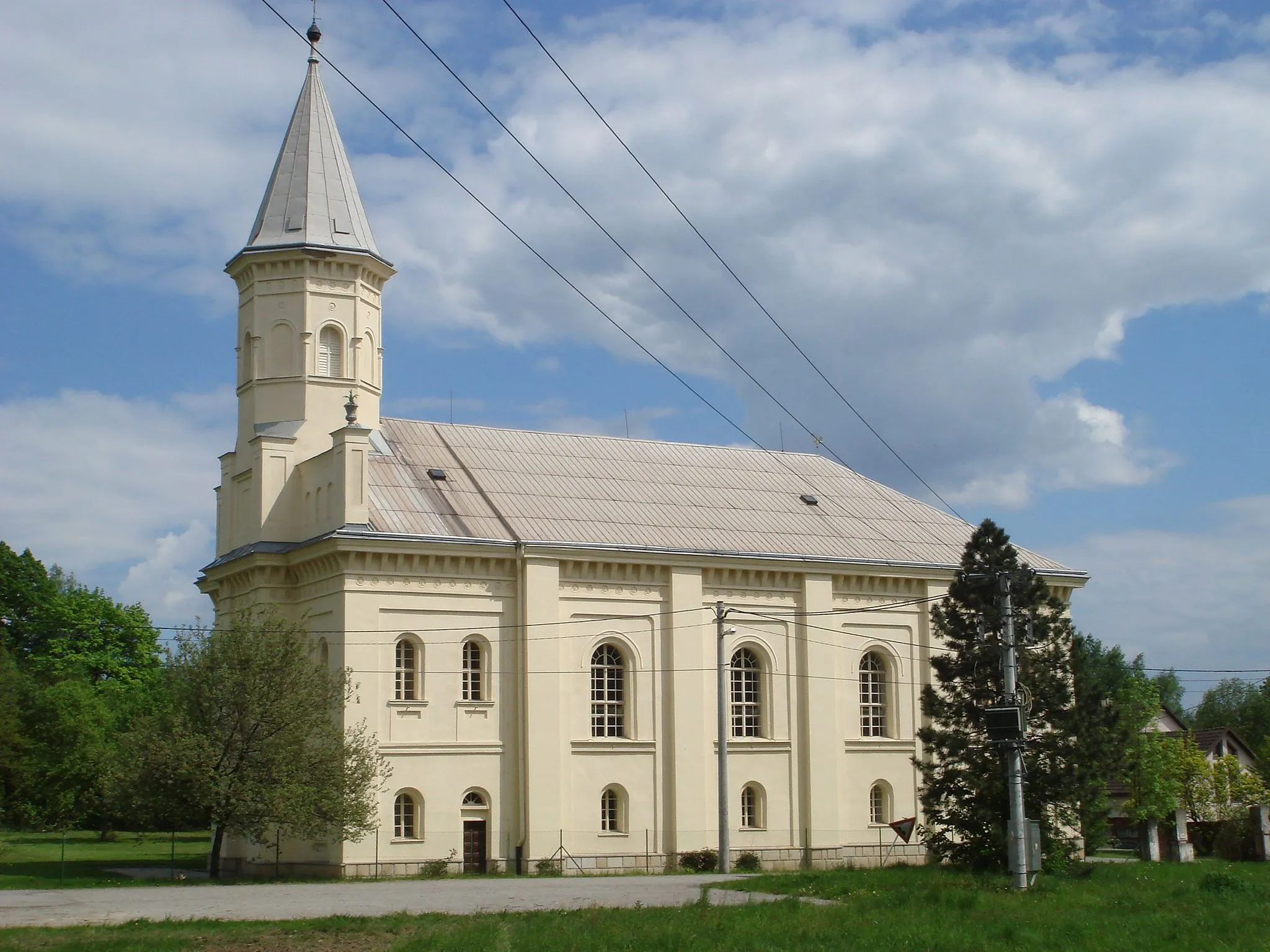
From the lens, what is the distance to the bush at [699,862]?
45.2 meters

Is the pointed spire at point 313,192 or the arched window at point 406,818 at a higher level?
the pointed spire at point 313,192

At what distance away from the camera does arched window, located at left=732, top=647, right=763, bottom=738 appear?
4947cm

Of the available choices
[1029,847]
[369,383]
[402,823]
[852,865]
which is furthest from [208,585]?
[1029,847]

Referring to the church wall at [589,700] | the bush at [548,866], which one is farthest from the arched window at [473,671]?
the bush at [548,866]

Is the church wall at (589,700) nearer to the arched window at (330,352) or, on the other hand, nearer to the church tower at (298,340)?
the church tower at (298,340)

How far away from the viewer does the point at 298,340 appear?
47812mm

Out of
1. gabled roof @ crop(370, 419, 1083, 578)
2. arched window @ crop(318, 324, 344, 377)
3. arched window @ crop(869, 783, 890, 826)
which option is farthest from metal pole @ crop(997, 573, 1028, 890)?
arched window @ crop(318, 324, 344, 377)

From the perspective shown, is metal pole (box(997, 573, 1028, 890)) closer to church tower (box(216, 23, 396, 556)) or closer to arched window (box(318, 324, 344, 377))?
church tower (box(216, 23, 396, 556))

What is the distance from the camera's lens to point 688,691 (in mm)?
47656

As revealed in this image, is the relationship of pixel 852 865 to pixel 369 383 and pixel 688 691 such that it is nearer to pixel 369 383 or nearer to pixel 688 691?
pixel 688 691

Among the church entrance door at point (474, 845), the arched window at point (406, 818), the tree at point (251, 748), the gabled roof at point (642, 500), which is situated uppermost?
the gabled roof at point (642, 500)

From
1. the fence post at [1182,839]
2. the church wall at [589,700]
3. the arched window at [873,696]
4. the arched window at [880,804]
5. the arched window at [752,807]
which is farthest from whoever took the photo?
the arched window at [873,696]

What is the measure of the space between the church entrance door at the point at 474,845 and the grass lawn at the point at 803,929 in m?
15.4

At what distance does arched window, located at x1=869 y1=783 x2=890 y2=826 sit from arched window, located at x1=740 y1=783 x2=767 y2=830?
4495 mm
